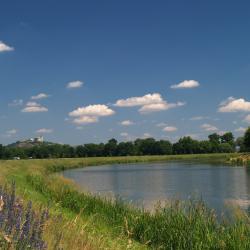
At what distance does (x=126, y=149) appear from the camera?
158625 mm

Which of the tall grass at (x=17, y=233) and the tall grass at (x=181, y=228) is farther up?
the tall grass at (x=17, y=233)

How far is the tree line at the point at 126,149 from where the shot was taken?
487 ft

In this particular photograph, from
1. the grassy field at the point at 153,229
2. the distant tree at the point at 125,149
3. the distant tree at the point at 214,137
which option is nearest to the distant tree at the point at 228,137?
→ the distant tree at the point at 214,137

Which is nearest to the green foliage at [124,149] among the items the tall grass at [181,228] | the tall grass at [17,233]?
the tall grass at [181,228]

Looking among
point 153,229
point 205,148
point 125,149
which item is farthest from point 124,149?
point 153,229

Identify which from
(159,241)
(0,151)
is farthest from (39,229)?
(0,151)

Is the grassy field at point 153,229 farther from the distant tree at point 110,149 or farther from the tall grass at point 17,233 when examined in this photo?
the distant tree at point 110,149

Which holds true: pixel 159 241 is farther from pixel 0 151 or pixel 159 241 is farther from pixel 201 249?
pixel 0 151

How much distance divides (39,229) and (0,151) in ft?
483

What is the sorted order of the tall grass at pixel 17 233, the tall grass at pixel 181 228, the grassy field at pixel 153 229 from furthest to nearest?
the tall grass at pixel 181 228
the grassy field at pixel 153 229
the tall grass at pixel 17 233

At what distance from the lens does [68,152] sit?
153 metres

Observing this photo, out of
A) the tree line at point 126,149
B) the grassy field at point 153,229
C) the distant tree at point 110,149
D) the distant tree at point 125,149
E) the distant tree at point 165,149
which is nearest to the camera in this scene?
the grassy field at point 153,229

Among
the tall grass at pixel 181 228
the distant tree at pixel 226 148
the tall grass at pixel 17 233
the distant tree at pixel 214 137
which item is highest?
the distant tree at pixel 214 137

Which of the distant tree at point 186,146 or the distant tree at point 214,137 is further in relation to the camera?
the distant tree at point 214,137
